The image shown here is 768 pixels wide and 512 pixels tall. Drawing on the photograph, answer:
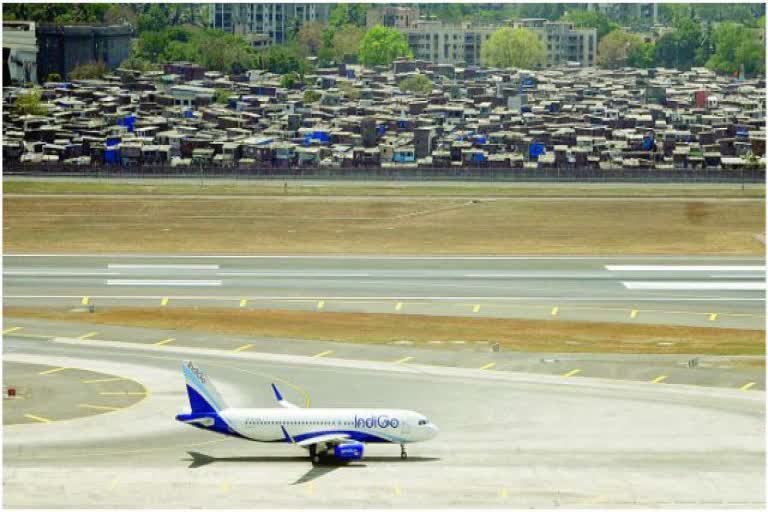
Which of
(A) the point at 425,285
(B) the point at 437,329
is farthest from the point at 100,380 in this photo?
(A) the point at 425,285

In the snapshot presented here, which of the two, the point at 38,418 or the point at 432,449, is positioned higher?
the point at 38,418

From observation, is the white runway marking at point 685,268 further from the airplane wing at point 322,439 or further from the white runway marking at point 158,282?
the airplane wing at point 322,439

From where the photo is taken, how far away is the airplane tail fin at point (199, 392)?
292 ft

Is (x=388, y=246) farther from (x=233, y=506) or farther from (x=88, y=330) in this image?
(x=233, y=506)

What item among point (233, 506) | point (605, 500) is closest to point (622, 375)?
point (605, 500)

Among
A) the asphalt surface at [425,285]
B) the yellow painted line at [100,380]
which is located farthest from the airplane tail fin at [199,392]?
the asphalt surface at [425,285]

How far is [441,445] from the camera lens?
94250 millimetres

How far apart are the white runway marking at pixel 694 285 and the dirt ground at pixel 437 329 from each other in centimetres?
1898

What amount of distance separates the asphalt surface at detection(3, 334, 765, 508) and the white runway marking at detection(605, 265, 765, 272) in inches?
2087

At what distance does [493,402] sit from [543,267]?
2430 inches

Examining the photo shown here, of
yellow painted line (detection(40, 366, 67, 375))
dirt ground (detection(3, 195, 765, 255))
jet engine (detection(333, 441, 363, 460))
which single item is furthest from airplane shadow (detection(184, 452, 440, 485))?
dirt ground (detection(3, 195, 765, 255))

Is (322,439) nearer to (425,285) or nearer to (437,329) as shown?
(437,329)

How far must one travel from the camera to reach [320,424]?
89125mm

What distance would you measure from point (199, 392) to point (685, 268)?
88512 millimetres
